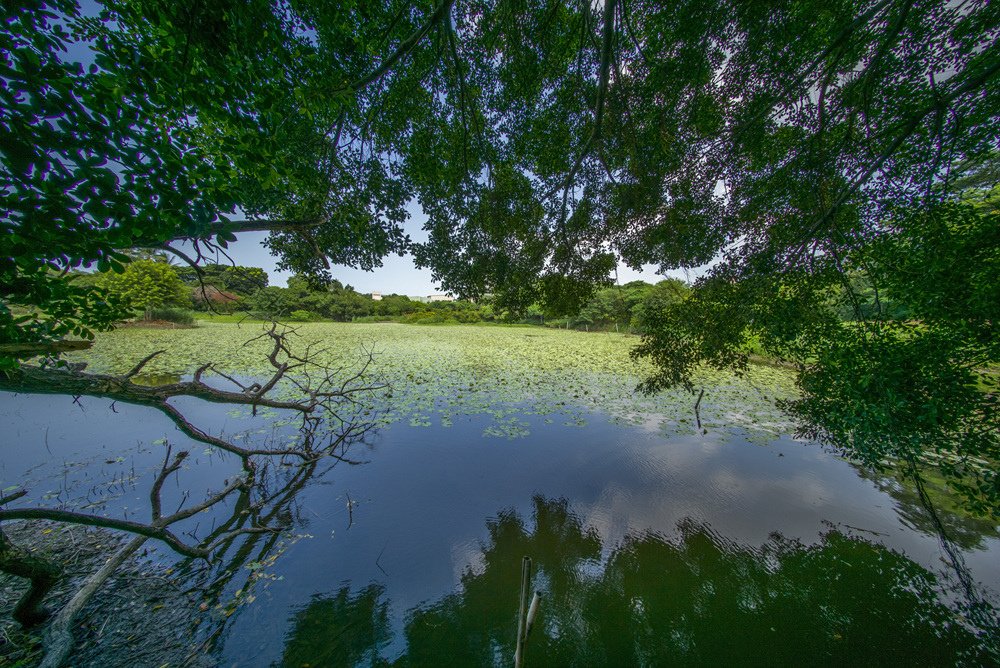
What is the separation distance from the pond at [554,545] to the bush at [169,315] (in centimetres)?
1657

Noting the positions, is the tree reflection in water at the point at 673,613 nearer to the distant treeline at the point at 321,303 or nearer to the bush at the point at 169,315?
the distant treeline at the point at 321,303

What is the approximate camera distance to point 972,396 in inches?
90.8

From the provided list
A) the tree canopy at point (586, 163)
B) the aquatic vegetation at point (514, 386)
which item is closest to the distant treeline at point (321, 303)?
the aquatic vegetation at point (514, 386)

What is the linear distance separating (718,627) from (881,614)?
4.61 ft

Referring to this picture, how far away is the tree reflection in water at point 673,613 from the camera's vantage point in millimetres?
2104

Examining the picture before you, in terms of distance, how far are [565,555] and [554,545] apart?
0.14 meters

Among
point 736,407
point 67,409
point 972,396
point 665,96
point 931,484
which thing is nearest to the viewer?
point 972,396

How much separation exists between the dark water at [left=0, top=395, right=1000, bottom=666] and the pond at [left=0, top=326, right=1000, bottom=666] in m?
0.02

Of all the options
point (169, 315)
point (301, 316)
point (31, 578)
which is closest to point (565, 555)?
point (31, 578)

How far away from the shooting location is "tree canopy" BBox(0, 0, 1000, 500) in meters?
1.22

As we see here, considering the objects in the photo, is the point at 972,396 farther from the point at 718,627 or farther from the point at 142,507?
the point at 142,507

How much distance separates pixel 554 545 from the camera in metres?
3.07

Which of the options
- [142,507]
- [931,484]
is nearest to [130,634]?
[142,507]

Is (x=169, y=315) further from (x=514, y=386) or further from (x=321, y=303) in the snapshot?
(x=514, y=386)
